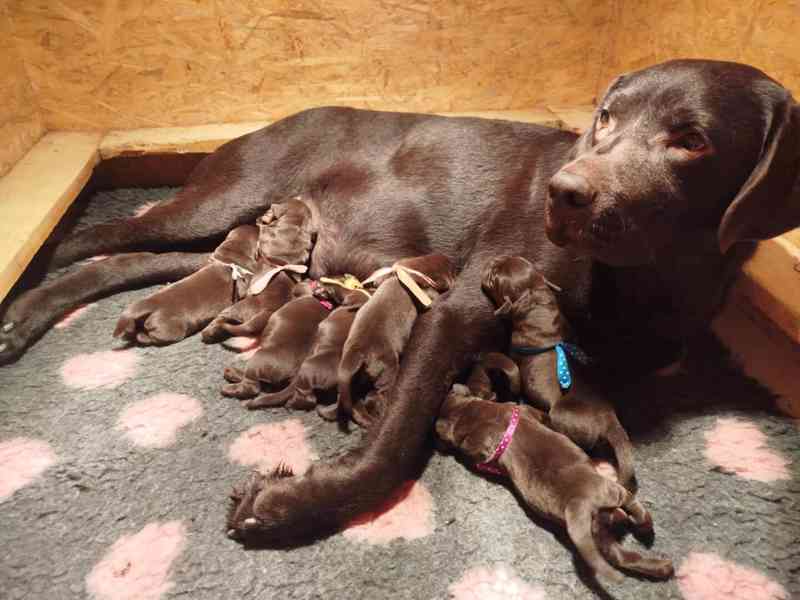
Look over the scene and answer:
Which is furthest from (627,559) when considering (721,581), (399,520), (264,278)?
(264,278)

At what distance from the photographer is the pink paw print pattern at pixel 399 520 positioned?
120cm

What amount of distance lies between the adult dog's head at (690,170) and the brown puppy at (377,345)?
434mm

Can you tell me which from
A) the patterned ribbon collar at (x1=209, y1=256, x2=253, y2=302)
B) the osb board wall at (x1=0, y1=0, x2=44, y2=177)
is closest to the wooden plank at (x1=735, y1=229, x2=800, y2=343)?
the patterned ribbon collar at (x1=209, y1=256, x2=253, y2=302)

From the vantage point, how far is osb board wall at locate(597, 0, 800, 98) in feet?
5.12

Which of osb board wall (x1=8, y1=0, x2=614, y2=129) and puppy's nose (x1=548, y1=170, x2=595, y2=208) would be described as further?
osb board wall (x1=8, y1=0, x2=614, y2=129)

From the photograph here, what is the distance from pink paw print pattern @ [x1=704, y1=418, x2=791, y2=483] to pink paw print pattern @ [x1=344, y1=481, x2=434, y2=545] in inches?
26.2

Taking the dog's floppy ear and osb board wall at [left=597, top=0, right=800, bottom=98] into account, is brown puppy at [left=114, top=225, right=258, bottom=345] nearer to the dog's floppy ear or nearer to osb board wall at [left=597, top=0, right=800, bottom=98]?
the dog's floppy ear

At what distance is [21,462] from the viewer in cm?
→ 134

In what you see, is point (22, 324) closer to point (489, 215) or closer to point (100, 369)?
point (100, 369)

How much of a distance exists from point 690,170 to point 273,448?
107 cm

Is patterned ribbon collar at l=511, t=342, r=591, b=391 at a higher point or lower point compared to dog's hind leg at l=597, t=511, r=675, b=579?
higher

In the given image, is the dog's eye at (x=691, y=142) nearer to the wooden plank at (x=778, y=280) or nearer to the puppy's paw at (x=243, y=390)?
the wooden plank at (x=778, y=280)

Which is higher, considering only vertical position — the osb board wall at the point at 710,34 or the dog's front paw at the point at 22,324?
the osb board wall at the point at 710,34

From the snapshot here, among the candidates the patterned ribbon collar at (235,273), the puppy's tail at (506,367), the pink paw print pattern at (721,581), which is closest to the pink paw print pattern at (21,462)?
the patterned ribbon collar at (235,273)
